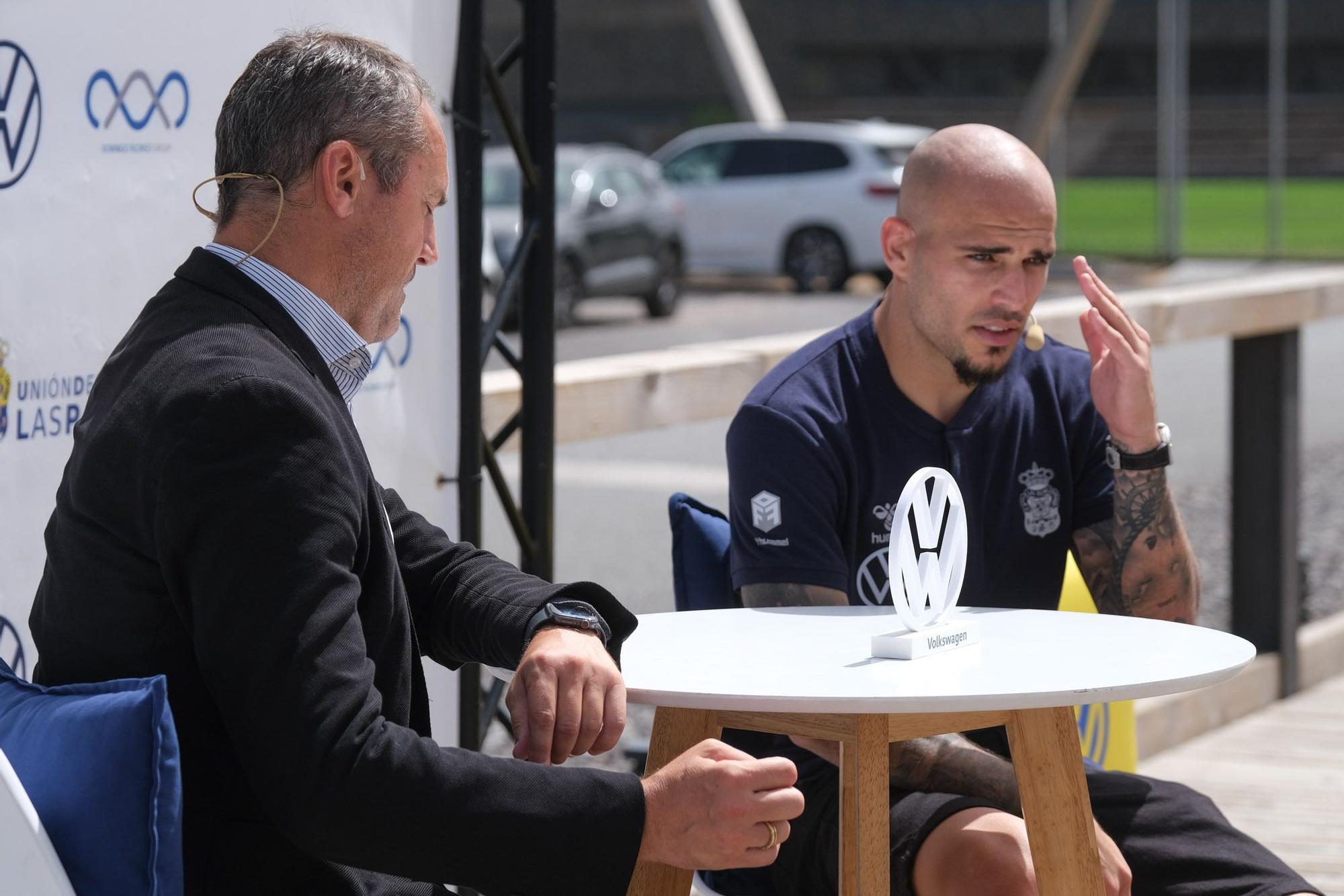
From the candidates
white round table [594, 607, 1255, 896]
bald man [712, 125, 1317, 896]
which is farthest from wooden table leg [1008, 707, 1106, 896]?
bald man [712, 125, 1317, 896]

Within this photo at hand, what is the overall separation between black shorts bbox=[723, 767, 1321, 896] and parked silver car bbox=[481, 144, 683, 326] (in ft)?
41.5

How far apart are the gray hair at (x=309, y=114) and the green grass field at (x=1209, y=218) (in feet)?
73.3

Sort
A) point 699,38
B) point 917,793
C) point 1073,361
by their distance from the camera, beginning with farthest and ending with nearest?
point 699,38, point 1073,361, point 917,793

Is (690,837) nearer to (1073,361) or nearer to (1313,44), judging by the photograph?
(1073,361)

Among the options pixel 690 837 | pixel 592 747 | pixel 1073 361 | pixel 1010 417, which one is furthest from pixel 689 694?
pixel 1073 361

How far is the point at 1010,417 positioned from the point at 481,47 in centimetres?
132

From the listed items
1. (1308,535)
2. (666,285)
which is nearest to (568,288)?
(666,285)

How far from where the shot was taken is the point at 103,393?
1.76m

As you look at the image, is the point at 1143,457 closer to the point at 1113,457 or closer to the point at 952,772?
the point at 1113,457

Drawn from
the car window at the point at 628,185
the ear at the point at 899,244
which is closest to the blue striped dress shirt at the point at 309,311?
the ear at the point at 899,244

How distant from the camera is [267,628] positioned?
62.5 inches

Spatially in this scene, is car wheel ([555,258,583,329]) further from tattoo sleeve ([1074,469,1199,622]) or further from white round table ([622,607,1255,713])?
white round table ([622,607,1255,713])

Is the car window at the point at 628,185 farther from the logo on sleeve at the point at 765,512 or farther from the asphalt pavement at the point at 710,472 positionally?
the logo on sleeve at the point at 765,512

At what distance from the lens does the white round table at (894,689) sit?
2039 millimetres
